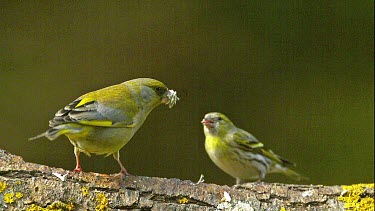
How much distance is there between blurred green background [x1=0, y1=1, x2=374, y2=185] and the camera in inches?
202

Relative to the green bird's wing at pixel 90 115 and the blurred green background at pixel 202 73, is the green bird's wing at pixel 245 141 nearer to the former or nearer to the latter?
the blurred green background at pixel 202 73

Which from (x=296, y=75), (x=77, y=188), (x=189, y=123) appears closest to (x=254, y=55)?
(x=296, y=75)

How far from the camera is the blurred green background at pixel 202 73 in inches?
202

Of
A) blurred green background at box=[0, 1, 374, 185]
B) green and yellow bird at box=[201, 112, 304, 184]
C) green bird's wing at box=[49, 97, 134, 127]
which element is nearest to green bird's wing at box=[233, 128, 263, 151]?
green and yellow bird at box=[201, 112, 304, 184]

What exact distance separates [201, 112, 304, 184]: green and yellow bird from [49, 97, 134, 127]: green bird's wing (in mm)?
1677

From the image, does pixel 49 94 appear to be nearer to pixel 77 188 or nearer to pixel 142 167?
pixel 142 167

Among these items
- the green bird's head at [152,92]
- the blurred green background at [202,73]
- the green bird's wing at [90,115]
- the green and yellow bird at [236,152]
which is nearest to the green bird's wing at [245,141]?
the green and yellow bird at [236,152]

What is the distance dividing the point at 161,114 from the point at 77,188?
7.94 feet

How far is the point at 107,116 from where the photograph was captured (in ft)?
10.8

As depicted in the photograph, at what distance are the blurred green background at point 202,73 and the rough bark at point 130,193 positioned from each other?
1937 millimetres

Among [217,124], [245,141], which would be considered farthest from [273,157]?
[217,124]

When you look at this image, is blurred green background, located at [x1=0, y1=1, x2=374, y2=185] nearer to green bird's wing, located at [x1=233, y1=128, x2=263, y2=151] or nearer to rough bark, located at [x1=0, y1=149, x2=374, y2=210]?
green bird's wing, located at [x1=233, y1=128, x2=263, y2=151]

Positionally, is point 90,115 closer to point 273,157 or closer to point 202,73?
point 273,157

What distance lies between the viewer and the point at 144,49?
534 centimetres
